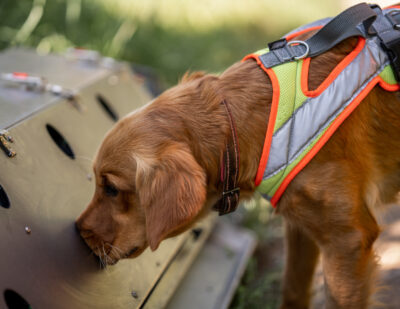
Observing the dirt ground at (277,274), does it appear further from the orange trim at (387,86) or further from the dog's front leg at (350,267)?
the orange trim at (387,86)

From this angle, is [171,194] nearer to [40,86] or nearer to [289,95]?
[289,95]

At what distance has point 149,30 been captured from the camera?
19.6 ft

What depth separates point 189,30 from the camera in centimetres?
648

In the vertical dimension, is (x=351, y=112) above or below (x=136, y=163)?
below

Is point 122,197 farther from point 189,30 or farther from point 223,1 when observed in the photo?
point 223,1

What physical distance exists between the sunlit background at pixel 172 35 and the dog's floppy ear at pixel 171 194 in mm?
1415

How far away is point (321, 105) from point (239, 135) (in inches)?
16.5

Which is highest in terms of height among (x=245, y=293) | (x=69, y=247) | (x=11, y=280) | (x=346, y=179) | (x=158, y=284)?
(x=11, y=280)

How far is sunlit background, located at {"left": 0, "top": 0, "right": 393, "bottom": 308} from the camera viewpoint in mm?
3885

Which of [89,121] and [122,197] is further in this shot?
[89,121]

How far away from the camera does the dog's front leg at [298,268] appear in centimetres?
291

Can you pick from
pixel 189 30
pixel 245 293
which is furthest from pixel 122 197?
pixel 189 30

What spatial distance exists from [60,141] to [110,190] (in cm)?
68

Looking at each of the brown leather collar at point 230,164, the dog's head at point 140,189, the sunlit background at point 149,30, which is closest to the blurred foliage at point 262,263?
the brown leather collar at point 230,164
